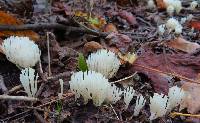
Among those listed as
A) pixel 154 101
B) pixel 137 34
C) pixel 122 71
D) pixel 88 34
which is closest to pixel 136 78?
pixel 122 71

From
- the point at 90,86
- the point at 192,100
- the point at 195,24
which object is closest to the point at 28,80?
the point at 90,86

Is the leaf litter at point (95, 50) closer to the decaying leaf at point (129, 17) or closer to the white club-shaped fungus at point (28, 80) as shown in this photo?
the white club-shaped fungus at point (28, 80)

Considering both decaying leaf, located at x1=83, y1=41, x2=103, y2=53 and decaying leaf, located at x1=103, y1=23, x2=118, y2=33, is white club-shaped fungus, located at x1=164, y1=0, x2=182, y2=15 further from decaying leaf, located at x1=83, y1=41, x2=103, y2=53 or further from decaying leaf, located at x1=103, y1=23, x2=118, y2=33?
decaying leaf, located at x1=83, y1=41, x2=103, y2=53

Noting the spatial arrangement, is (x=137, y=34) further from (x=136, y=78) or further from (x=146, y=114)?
(x=146, y=114)

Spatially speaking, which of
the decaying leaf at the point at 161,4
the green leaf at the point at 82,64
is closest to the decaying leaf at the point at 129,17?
the decaying leaf at the point at 161,4

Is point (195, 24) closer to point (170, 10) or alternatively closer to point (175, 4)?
point (170, 10)

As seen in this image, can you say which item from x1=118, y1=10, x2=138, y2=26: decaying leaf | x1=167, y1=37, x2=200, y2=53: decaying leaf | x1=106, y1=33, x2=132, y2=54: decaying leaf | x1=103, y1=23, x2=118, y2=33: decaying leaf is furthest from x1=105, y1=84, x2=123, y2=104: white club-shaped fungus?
x1=118, y1=10, x2=138, y2=26: decaying leaf
